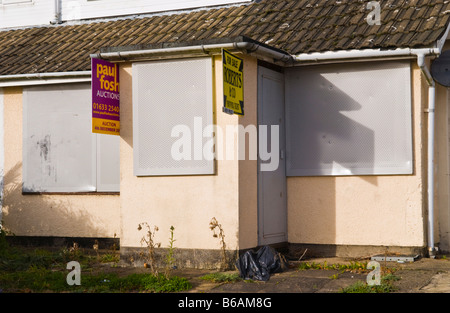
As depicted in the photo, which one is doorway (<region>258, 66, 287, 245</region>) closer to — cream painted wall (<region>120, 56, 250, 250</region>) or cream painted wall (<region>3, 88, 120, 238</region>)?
cream painted wall (<region>120, 56, 250, 250</region>)

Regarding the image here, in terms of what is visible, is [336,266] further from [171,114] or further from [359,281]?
[171,114]

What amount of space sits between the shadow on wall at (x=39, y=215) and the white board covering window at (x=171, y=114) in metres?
2.61

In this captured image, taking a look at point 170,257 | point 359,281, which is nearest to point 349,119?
point 359,281

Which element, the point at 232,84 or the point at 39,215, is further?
the point at 39,215

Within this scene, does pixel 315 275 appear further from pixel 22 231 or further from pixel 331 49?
pixel 22 231

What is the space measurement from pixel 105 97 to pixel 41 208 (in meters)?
3.38

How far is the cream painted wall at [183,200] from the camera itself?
9.45m

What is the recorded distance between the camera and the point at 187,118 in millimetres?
9742

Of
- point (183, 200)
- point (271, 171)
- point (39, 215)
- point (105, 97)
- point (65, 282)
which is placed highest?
point (105, 97)

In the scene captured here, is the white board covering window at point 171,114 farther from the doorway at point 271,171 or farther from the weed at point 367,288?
the weed at point 367,288

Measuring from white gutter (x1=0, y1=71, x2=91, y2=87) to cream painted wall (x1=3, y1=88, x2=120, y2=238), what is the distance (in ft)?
0.88

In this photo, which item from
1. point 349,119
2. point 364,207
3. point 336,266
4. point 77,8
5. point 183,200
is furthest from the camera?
point 77,8

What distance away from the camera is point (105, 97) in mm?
10055
